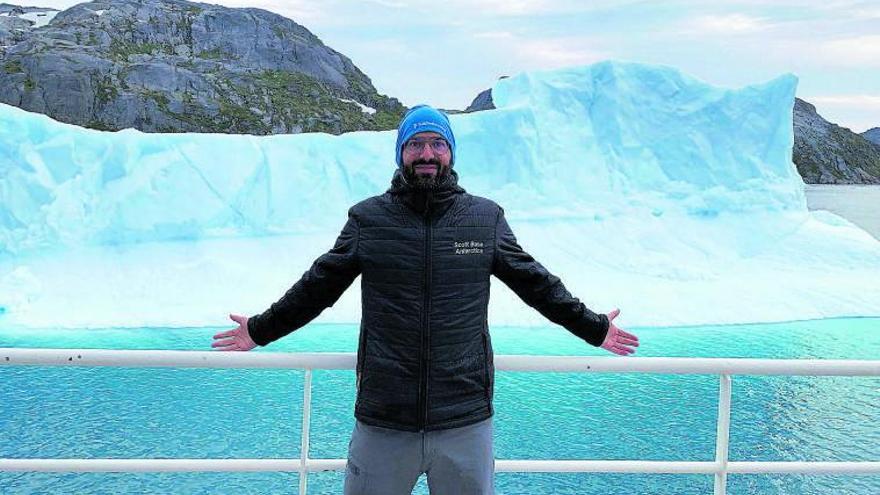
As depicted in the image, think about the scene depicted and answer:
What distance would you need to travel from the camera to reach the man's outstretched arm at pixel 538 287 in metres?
1.42

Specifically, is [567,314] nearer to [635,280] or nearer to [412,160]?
[412,160]

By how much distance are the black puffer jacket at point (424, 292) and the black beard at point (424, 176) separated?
0.04 feet

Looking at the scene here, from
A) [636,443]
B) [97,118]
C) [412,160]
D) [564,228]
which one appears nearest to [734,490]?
[636,443]

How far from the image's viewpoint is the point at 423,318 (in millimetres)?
1345

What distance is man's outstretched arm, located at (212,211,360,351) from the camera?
1.40m

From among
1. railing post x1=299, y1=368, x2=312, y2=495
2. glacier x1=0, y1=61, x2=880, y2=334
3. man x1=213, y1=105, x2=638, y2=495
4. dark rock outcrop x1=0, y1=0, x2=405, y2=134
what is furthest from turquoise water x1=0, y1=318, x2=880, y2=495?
dark rock outcrop x1=0, y1=0, x2=405, y2=134

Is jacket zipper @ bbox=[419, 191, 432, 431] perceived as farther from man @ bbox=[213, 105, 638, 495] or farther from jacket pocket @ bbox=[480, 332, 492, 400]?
jacket pocket @ bbox=[480, 332, 492, 400]

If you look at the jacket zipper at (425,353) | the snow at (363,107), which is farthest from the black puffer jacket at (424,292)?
the snow at (363,107)

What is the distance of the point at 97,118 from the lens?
141 feet

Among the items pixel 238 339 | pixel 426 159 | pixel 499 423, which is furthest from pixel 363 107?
pixel 426 159

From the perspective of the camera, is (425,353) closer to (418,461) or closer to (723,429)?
(418,461)

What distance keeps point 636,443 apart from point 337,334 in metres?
3.94

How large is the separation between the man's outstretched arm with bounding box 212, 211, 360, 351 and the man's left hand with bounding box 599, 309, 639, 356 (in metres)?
0.50

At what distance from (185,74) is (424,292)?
51140 mm
